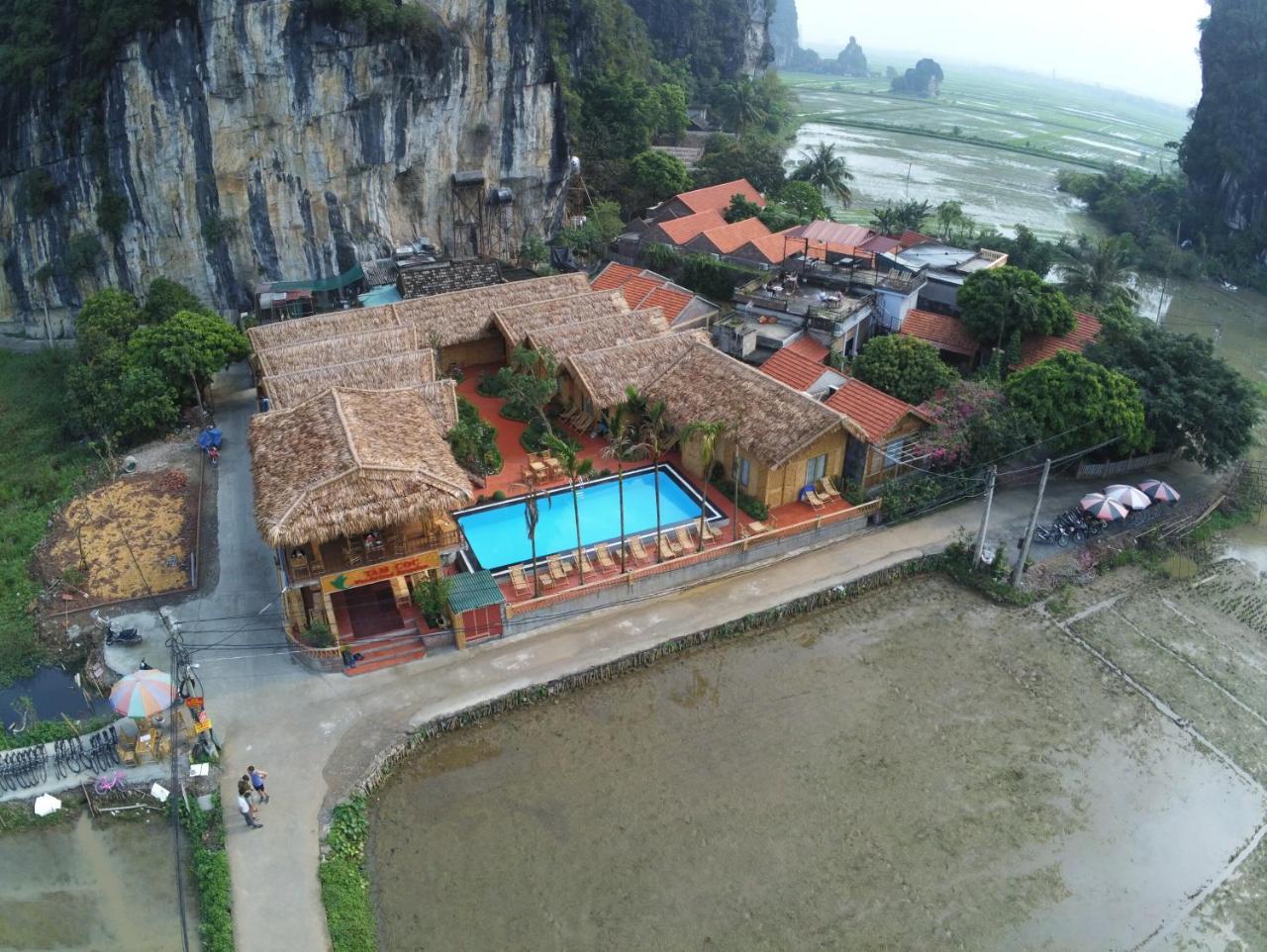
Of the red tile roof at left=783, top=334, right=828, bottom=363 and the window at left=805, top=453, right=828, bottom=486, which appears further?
the red tile roof at left=783, top=334, right=828, bottom=363

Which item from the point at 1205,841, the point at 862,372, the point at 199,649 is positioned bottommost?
the point at 1205,841

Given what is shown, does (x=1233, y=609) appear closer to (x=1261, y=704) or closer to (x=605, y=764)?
(x=1261, y=704)

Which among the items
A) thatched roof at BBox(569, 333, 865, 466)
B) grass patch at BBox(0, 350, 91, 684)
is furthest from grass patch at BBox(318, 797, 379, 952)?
thatched roof at BBox(569, 333, 865, 466)

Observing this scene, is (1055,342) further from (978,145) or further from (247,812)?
(978,145)

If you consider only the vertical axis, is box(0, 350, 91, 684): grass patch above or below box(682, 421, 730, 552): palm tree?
below

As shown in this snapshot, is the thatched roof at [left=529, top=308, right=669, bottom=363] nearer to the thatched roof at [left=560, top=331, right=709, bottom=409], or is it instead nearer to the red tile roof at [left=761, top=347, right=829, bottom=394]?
the thatched roof at [left=560, top=331, right=709, bottom=409]

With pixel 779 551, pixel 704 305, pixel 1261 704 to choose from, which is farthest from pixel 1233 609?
pixel 704 305

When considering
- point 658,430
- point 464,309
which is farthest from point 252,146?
A: point 658,430
